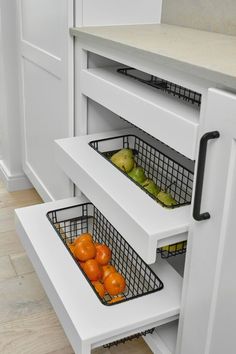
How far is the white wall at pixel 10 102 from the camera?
1.95 metres

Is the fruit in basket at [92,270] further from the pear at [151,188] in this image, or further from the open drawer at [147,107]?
the open drawer at [147,107]

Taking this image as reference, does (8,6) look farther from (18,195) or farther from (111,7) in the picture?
(18,195)

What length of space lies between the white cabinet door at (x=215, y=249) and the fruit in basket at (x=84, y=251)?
358 millimetres

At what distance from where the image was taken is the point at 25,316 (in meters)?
1.42

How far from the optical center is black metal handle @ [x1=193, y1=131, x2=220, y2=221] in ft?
2.65

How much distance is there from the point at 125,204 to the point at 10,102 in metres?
1.26

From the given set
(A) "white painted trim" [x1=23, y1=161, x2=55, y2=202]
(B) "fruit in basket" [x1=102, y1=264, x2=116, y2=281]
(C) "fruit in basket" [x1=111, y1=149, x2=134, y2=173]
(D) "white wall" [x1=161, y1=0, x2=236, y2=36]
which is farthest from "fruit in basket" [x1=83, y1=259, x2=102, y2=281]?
(D) "white wall" [x1=161, y1=0, x2=236, y2=36]

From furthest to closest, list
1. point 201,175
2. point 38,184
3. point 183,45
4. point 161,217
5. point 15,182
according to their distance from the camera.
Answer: point 15,182 → point 38,184 → point 183,45 → point 161,217 → point 201,175

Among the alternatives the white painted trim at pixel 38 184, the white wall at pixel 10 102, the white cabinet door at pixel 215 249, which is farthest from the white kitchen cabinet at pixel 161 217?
the white wall at pixel 10 102

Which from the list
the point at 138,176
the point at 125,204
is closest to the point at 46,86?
the point at 138,176

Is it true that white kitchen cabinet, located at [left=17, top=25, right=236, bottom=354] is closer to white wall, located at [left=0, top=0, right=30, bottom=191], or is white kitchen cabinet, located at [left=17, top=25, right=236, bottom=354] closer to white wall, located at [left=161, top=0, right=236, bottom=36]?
white wall, located at [left=161, top=0, right=236, bottom=36]

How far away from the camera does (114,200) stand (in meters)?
1.05

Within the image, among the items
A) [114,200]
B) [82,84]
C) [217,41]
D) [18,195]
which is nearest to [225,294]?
[114,200]

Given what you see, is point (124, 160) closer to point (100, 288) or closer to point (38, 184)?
point (100, 288)
